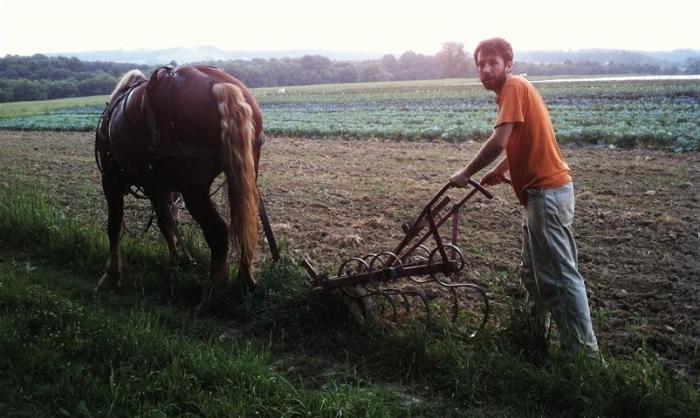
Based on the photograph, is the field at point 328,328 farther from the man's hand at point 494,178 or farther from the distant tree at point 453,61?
the distant tree at point 453,61

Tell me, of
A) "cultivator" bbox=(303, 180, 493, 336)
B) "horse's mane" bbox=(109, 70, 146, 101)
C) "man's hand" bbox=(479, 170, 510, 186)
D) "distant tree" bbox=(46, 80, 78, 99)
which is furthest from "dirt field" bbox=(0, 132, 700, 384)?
"distant tree" bbox=(46, 80, 78, 99)

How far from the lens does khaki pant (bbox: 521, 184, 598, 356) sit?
3.51 metres

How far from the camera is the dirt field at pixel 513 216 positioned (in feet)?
14.8

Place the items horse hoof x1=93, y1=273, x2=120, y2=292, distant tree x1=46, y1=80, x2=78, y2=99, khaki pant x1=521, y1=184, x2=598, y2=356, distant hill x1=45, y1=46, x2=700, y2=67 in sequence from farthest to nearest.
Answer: distant hill x1=45, y1=46, x2=700, y2=67 < distant tree x1=46, y1=80, x2=78, y2=99 < horse hoof x1=93, y1=273, x2=120, y2=292 < khaki pant x1=521, y1=184, x2=598, y2=356

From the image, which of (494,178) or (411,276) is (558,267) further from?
(411,276)

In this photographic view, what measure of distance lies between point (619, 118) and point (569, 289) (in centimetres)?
1934

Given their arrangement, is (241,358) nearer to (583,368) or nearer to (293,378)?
(293,378)

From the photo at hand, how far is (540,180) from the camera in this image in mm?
3547

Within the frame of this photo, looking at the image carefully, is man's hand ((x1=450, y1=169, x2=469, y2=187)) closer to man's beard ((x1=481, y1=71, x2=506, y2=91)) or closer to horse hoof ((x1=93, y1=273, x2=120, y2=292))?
man's beard ((x1=481, y1=71, x2=506, y2=91))

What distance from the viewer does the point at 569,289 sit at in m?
3.51

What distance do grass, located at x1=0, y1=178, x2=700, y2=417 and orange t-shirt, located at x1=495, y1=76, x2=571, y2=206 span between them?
91cm

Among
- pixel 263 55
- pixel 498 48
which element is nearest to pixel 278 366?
pixel 498 48

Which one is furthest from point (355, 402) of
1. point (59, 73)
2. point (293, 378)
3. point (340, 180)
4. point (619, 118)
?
point (59, 73)

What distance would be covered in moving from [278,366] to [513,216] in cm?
502
